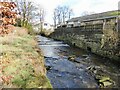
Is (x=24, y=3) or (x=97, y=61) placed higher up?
(x=24, y=3)

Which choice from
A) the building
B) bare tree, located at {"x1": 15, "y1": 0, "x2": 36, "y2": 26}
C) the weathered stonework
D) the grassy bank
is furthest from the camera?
bare tree, located at {"x1": 15, "y1": 0, "x2": 36, "y2": 26}

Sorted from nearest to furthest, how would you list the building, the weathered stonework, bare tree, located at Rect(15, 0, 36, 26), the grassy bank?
the grassy bank → the weathered stonework → the building → bare tree, located at Rect(15, 0, 36, 26)

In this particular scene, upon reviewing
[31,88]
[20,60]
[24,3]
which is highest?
[24,3]

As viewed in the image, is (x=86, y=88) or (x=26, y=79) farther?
(x=86, y=88)

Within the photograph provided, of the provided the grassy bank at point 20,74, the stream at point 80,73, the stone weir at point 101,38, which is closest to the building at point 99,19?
the stone weir at point 101,38

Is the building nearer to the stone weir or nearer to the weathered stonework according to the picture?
the stone weir

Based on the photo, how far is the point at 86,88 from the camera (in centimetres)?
1212

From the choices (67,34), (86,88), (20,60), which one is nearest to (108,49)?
(86,88)

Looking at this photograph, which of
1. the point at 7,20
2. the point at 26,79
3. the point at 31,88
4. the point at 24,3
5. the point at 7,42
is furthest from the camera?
the point at 24,3

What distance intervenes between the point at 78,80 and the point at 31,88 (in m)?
Result: 4.94

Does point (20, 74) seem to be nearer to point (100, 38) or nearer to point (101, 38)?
point (101, 38)

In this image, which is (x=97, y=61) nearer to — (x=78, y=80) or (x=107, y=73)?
(x=107, y=73)

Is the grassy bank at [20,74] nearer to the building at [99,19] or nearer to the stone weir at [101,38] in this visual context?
the stone weir at [101,38]

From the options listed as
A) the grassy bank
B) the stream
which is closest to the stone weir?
the stream
